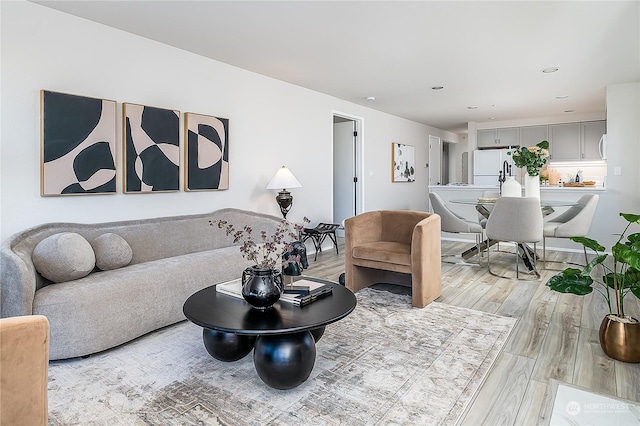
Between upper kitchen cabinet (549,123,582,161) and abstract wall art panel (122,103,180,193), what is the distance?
7.65 metres

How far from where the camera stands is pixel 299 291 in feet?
7.50

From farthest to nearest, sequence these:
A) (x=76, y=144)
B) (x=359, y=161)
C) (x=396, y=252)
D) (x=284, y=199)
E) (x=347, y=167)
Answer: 1. (x=347, y=167)
2. (x=359, y=161)
3. (x=284, y=199)
4. (x=396, y=252)
5. (x=76, y=144)

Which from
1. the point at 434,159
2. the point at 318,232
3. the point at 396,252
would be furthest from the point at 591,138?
the point at 396,252

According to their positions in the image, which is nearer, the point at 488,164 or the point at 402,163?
the point at 402,163

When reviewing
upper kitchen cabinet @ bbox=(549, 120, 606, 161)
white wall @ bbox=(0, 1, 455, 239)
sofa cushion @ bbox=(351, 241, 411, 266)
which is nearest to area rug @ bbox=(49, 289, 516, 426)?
sofa cushion @ bbox=(351, 241, 411, 266)

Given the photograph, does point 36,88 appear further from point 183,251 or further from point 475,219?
point 475,219

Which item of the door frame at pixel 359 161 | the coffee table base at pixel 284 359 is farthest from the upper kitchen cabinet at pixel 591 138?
the coffee table base at pixel 284 359

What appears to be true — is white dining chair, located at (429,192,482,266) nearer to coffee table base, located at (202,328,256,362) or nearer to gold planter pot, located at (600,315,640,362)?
gold planter pot, located at (600,315,640,362)

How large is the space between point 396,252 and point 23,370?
2793 millimetres

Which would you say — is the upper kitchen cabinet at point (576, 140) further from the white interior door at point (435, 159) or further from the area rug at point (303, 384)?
the area rug at point (303, 384)

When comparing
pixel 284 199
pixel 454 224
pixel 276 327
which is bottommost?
pixel 276 327

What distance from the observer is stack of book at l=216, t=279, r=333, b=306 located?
223 centimetres

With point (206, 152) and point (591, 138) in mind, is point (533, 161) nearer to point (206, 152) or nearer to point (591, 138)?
point (206, 152)

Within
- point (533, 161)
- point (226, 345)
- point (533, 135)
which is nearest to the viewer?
point (226, 345)
